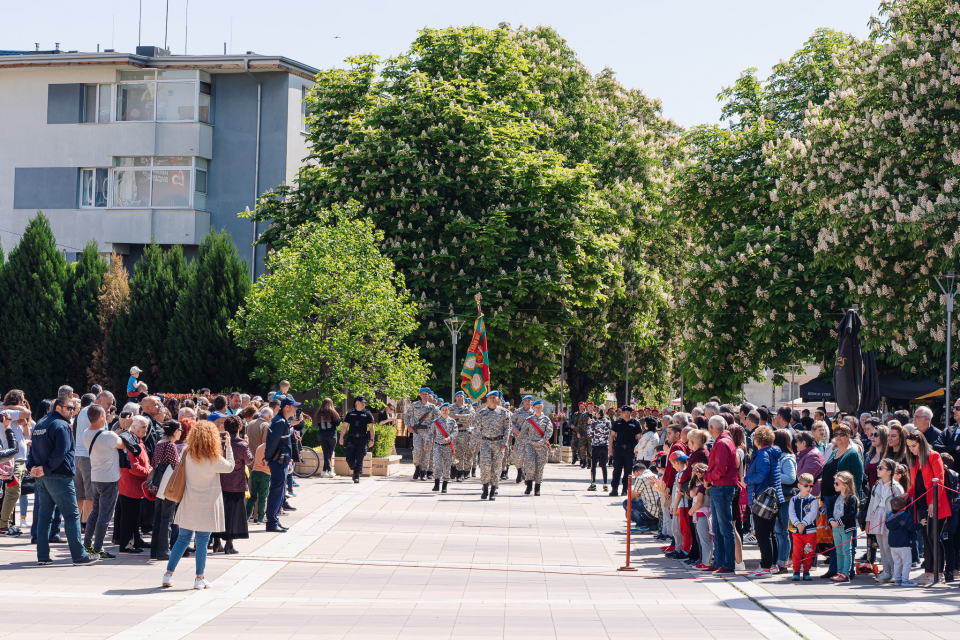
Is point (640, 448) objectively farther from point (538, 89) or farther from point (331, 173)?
point (538, 89)

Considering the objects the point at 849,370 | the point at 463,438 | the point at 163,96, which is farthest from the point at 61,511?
the point at 163,96

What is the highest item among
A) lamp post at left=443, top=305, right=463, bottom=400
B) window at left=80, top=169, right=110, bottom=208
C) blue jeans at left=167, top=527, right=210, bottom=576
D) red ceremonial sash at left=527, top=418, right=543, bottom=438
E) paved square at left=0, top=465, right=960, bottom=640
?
window at left=80, top=169, right=110, bottom=208

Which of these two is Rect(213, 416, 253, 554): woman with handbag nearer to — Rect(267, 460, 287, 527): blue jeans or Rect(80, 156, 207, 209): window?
Rect(267, 460, 287, 527): blue jeans

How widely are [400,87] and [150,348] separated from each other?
40.4ft

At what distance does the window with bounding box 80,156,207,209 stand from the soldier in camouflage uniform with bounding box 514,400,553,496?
24.0m

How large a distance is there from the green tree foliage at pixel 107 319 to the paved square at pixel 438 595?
22.8 m

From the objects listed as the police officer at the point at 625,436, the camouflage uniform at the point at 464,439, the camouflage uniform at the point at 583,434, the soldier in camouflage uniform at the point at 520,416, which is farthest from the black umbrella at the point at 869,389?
the camouflage uniform at the point at 583,434

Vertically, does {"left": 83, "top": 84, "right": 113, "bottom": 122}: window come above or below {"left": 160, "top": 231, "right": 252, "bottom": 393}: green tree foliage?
above

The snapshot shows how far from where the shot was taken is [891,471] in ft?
40.7

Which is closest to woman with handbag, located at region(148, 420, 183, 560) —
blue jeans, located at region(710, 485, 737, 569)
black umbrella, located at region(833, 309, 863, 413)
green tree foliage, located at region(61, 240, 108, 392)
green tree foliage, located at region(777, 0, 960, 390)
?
blue jeans, located at region(710, 485, 737, 569)

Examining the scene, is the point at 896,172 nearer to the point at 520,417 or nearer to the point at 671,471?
the point at 520,417

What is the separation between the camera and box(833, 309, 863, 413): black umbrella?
712 inches

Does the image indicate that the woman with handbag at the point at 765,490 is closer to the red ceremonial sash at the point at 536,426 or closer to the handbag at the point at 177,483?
the handbag at the point at 177,483

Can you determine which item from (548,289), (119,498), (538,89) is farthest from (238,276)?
(119,498)
